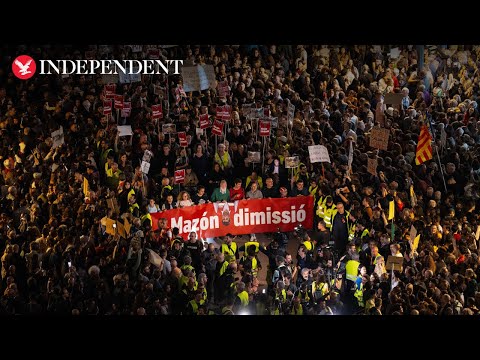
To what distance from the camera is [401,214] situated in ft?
49.5

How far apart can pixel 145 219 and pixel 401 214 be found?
3.21 metres

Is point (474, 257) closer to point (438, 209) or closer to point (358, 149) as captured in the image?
point (438, 209)

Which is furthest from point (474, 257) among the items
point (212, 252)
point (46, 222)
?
point (46, 222)

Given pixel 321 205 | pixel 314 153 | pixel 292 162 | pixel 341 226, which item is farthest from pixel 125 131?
pixel 341 226

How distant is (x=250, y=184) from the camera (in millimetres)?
15562

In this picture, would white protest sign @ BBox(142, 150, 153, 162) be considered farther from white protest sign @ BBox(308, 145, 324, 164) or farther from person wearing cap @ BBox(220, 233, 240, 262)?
white protest sign @ BBox(308, 145, 324, 164)

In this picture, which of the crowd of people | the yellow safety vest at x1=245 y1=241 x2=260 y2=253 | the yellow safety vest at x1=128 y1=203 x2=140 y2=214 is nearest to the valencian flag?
the crowd of people

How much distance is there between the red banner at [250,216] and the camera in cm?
1533

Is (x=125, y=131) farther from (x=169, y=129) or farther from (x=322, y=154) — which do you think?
(x=322, y=154)

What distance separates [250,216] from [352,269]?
61.0 inches

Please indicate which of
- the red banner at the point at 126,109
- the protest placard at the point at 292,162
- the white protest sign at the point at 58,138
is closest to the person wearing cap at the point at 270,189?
the protest placard at the point at 292,162

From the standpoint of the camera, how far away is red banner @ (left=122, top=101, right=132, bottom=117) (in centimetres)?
1577

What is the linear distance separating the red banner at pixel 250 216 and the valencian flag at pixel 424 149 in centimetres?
146

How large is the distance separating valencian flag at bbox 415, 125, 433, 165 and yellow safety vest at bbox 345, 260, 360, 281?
161 centimetres
